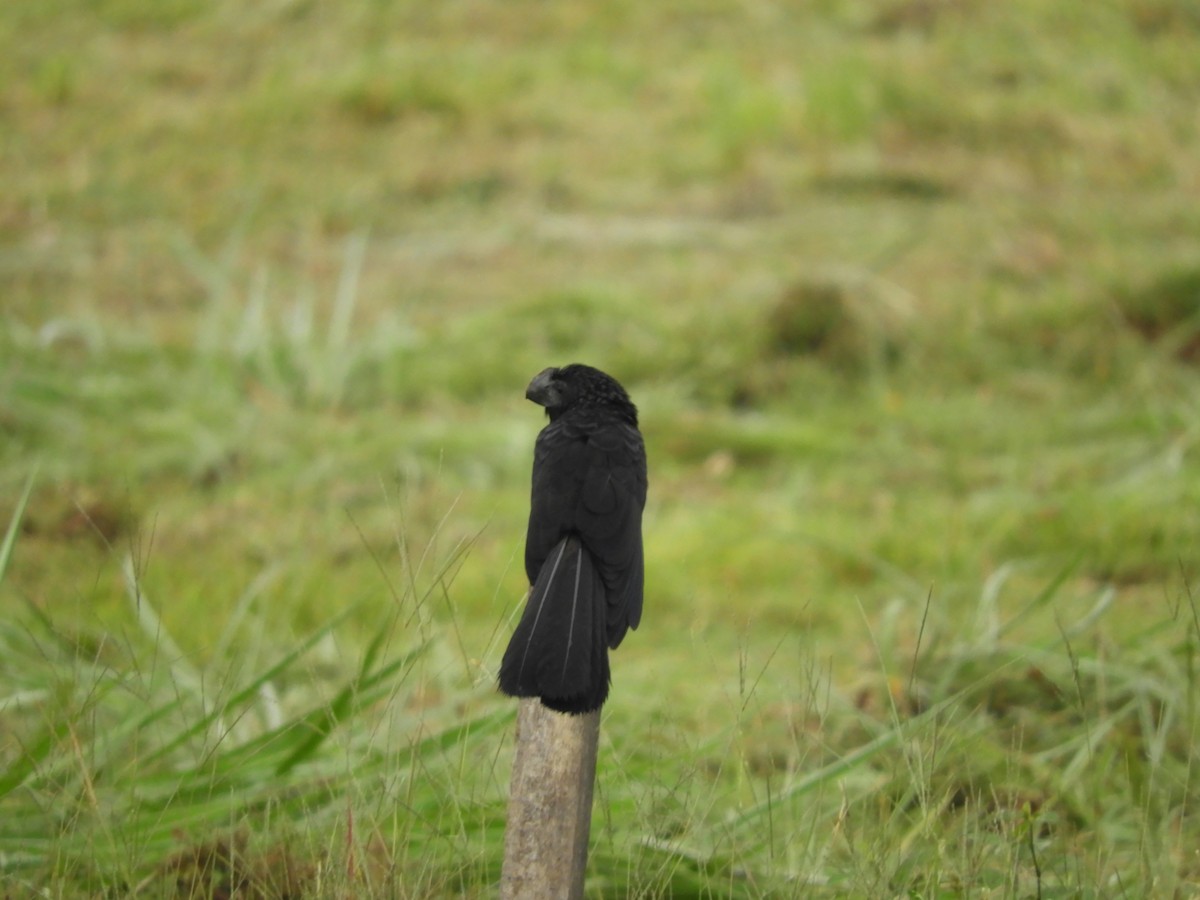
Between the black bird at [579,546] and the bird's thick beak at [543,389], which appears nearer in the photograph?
the black bird at [579,546]

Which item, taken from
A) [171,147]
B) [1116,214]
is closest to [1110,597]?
[1116,214]

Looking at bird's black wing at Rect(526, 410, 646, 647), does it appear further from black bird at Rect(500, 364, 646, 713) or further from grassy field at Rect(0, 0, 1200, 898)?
grassy field at Rect(0, 0, 1200, 898)

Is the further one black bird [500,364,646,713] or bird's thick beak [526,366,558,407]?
bird's thick beak [526,366,558,407]

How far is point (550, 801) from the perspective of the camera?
1334 mm

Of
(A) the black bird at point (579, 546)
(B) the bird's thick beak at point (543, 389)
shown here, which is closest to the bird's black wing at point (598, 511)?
(A) the black bird at point (579, 546)

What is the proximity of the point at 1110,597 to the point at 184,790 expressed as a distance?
1.64 meters

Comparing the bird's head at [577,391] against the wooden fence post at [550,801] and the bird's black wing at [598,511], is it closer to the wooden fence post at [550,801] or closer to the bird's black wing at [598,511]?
the bird's black wing at [598,511]

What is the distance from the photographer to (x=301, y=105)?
26.1 feet

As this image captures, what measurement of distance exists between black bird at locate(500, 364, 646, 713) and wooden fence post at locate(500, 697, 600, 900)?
0.16ft

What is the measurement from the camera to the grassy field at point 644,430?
5.99ft

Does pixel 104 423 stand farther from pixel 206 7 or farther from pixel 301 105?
pixel 206 7

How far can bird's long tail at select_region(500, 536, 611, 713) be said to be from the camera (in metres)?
1.27

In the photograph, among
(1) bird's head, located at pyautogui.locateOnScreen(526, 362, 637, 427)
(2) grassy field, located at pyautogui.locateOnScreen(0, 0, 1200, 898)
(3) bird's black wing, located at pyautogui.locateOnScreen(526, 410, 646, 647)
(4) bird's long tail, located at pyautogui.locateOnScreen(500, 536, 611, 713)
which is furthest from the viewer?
(2) grassy field, located at pyautogui.locateOnScreen(0, 0, 1200, 898)

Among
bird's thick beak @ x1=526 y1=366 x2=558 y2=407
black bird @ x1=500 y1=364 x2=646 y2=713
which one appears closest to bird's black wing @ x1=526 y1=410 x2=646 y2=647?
black bird @ x1=500 y1=364 x2=646 y2=713
